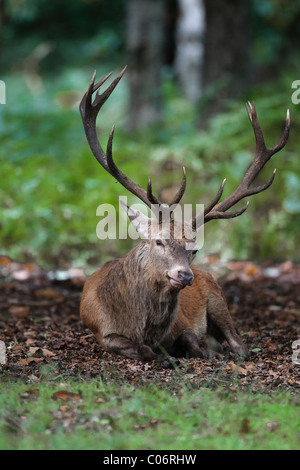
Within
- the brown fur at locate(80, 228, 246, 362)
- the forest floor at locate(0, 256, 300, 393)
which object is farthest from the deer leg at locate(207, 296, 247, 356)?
the forest floor at locate(0, 256, 300, 393)

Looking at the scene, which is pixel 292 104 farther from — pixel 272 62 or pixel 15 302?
pixel 272 62

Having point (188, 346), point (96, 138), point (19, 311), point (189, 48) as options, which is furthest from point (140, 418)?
point (189, 48)

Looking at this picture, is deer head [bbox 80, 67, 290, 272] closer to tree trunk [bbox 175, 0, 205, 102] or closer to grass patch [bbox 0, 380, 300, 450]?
grass patch [bbox 0, 380, 300, 450]

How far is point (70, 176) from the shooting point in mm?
12398

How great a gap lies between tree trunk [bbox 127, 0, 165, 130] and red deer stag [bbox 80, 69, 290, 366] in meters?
8.66

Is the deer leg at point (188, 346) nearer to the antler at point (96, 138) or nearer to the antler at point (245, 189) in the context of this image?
the antler at point (245, 189)

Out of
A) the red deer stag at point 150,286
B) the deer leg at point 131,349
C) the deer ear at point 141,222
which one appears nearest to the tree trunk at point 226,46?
the red deer stag at point 150,286

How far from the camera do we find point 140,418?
15.0 ft

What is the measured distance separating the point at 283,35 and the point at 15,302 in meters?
14.3

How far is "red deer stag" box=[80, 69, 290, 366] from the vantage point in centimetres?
600

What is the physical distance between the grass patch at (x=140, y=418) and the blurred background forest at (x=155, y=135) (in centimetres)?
618

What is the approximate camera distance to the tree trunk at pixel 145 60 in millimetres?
15125
